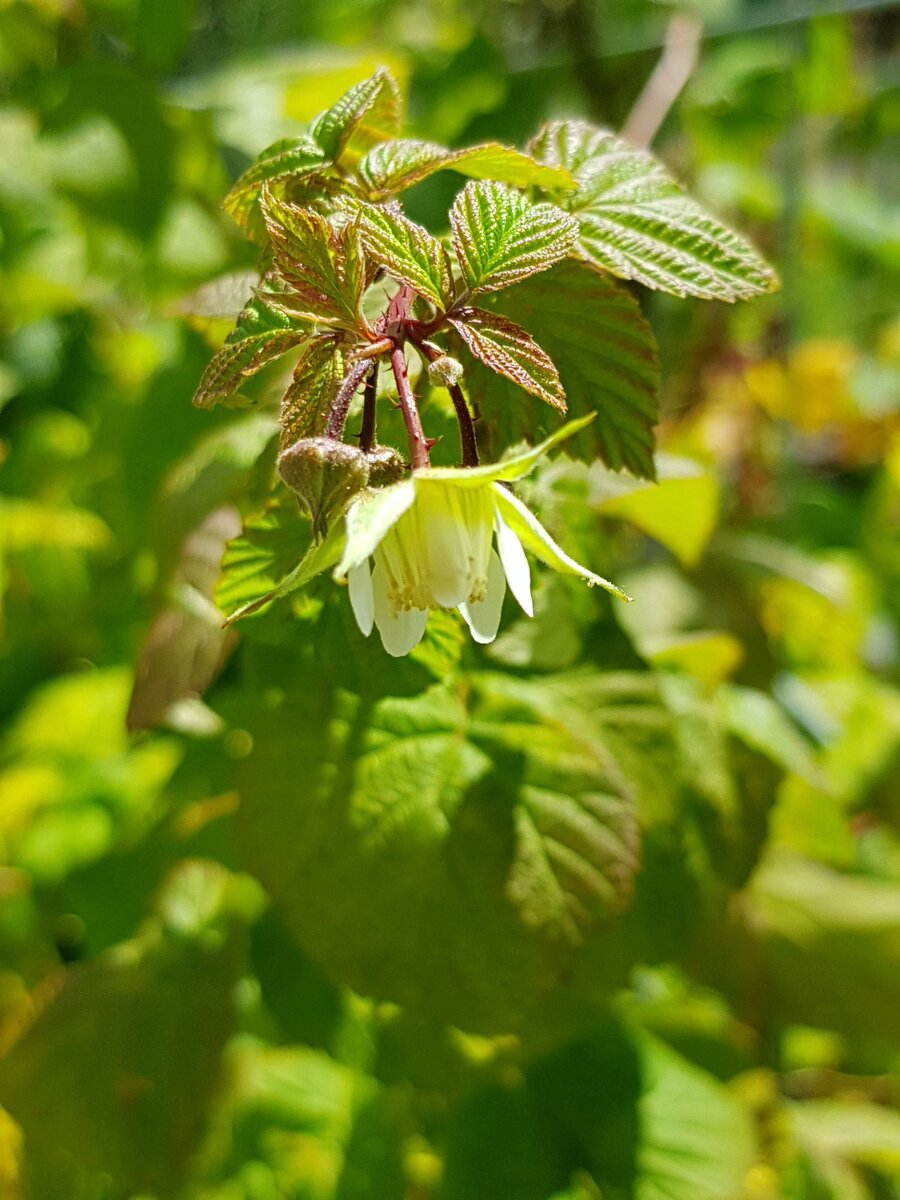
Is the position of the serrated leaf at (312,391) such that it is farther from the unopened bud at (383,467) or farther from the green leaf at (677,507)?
the green leaf at (677,507)

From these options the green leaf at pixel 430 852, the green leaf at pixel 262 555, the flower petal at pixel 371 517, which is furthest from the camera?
the green leaf at pixel 430 852

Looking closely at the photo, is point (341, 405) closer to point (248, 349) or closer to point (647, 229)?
point (248, 349)

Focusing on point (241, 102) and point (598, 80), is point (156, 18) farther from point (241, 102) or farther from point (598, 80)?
point (598, 80)

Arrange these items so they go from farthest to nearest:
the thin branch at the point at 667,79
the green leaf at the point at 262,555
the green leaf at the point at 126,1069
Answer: the thin branch at the point at 667,79
the green leaf at the point at 126,1069
the green leaf at the point at 262,555

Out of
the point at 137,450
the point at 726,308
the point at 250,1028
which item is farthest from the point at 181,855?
the point at 726,308

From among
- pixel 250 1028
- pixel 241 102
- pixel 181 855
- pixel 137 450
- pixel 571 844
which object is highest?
pixel 241 102

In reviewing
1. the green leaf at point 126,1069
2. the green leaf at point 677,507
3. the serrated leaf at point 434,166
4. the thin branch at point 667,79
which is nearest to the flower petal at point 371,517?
the serrated leaf at point 434,166
